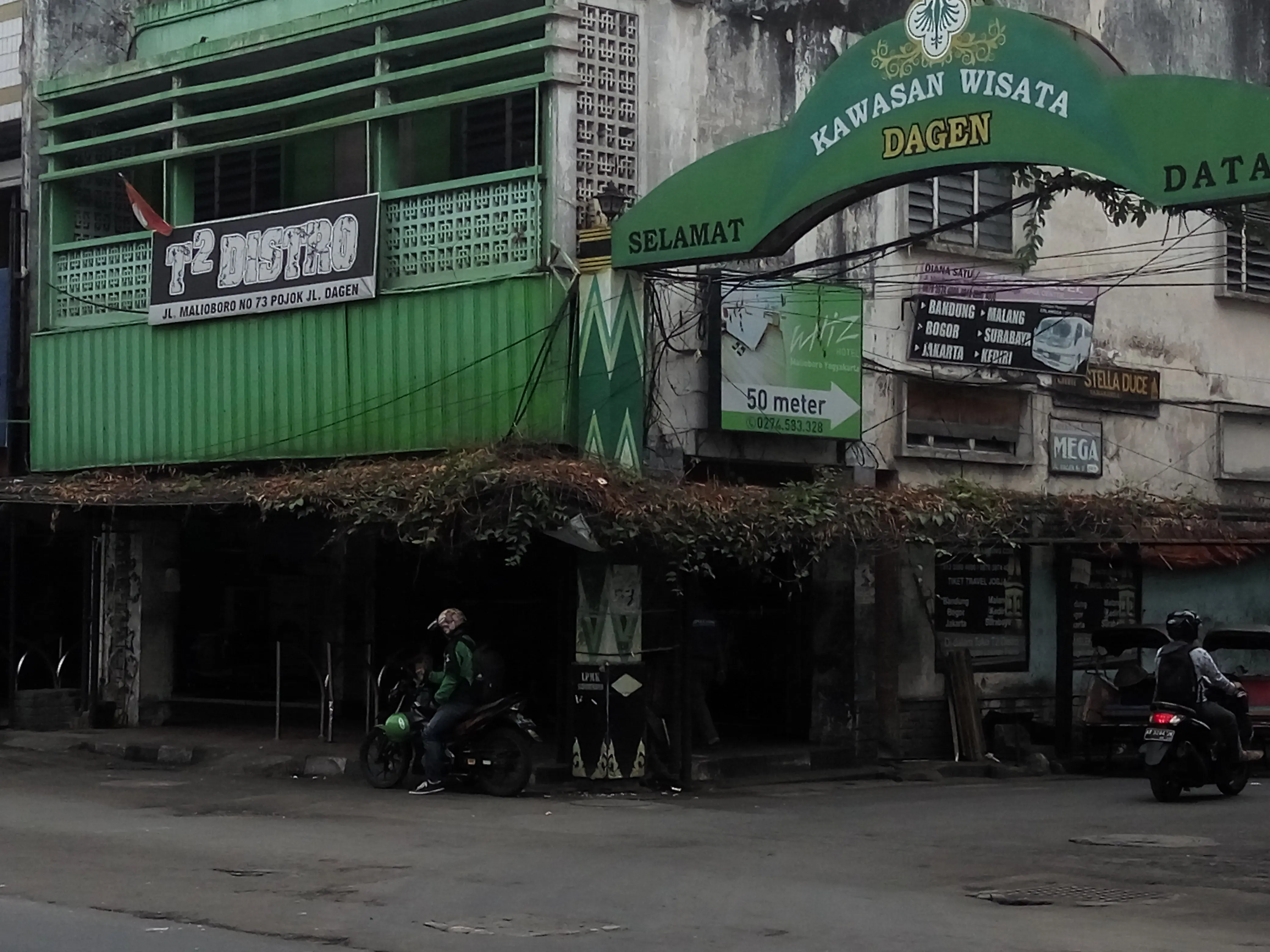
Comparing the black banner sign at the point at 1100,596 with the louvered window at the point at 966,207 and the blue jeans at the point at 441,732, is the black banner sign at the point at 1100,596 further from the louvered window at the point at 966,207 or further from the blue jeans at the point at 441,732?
the blue jeans at the point at 441,732

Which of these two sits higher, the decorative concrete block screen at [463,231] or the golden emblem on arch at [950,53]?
the golden emblem on arch at [950,53]

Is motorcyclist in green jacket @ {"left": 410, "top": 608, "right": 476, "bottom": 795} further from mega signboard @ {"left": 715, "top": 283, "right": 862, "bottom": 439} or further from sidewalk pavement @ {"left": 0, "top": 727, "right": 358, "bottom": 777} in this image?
mega signboard @ {"left": 715, "top": 283, "right": 862, "bottom": 439}

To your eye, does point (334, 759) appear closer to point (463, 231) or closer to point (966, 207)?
point (463, 231)

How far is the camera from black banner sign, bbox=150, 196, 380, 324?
60.3 ft

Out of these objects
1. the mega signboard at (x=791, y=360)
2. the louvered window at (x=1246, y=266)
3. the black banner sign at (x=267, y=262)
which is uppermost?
the louvered window at (x=1246, y=266)

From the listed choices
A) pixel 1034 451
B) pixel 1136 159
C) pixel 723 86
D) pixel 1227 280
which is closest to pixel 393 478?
pixel 723 86

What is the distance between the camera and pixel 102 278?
20984mm

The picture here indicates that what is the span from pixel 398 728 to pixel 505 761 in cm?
89

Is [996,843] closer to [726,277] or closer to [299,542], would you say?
[726,277]

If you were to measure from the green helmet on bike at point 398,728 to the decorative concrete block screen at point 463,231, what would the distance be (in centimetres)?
406

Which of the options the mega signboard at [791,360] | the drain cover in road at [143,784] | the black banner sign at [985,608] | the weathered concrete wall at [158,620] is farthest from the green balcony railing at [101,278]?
the black banner sign at [985,608]

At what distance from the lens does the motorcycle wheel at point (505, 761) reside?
51.8ft

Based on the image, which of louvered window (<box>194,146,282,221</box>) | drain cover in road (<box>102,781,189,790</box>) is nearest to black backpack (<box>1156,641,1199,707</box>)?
drain cover in road (<box>102,781,189,790</box>)

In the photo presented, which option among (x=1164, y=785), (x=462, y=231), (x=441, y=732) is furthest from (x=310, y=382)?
(x=1164, y=785)
